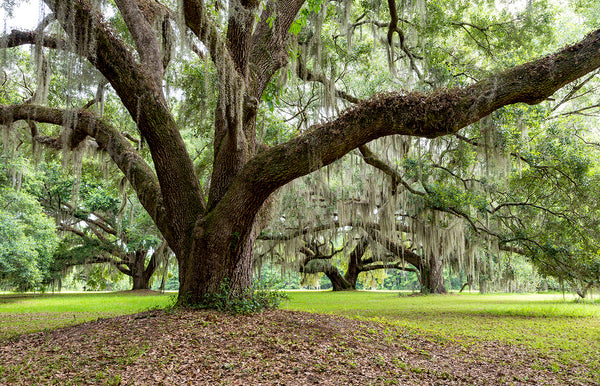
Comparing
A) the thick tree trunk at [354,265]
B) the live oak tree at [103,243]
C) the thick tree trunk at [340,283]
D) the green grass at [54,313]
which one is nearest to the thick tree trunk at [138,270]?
the live oak tree at [103,243]

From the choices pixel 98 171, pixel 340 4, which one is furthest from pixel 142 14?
pixel 98 171

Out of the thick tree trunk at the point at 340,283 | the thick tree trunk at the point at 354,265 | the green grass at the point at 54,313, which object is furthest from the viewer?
the thick tree trunk at the point at 340,283

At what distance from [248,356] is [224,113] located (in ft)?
10.4

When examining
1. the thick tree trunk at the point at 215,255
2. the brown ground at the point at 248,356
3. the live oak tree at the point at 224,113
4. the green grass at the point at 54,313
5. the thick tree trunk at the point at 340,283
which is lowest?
the thick tree trunk at the point at 340,283

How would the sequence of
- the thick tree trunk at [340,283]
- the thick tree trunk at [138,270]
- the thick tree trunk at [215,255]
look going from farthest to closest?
the thick tree trunk at [340,283] < the thick tree trunk at [138,270] < the thick tree trunk at [215,255]

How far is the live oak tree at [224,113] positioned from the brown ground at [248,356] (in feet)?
3.44

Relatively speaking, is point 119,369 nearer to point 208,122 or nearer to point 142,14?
point 142,14

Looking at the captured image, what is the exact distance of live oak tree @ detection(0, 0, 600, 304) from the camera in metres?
4.09

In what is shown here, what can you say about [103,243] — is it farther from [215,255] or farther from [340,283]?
[215,255]

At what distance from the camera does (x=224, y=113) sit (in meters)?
5.22

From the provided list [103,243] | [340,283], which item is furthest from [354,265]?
[103,243]

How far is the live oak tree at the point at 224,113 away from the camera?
161 inches

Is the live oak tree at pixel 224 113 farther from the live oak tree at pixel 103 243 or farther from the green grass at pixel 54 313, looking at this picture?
the live oak tree at pixel 103 243

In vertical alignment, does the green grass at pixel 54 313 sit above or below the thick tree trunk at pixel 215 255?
below
